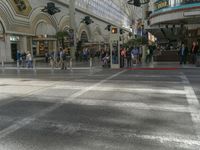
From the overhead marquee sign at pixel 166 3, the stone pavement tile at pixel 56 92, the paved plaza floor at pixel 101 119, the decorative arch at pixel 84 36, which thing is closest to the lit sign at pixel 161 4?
the overhead marquee sign at pixel 166 3

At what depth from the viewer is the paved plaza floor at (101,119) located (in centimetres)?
574

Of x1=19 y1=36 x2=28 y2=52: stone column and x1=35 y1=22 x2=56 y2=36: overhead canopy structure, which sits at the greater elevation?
x1=35 y1=22 x2=56 y2=36: overhead canopy structure

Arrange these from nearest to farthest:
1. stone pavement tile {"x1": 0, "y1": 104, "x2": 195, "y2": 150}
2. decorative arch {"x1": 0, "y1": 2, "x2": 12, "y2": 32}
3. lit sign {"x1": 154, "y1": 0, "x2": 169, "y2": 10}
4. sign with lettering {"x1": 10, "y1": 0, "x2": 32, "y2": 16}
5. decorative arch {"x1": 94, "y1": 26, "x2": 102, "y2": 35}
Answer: stone pavement tile {"x1": 0, "y1": 104, "x2": 195, "y2": 150} → lit sign {"x1": 154, "y1": 0, "x2": 169, "y2": 10} → decorative arch {"x1": 0, "y1": 2, "x2": 12, "y2": 32} → sign with lettering {"x1": 10, "y1": 0, "x2": 32, "y2": 16} → decorative arch {"x1": 94, "y1": 26, "x2": 102, "y2": 35}

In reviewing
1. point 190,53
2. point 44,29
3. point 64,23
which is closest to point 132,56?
point 190,53

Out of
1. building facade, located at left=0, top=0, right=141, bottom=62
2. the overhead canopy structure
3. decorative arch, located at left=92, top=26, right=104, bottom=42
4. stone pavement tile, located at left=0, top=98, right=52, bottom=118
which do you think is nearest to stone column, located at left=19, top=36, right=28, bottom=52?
building facade, located at left=0, top=0, right=141, bottom=62

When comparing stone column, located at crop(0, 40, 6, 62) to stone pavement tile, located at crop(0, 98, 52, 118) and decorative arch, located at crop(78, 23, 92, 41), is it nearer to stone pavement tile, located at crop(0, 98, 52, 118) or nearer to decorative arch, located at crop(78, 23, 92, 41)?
decorative arch, located at crop(78, 23, 92, 41)

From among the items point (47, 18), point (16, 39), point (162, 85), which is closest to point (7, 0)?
point (16, 39)

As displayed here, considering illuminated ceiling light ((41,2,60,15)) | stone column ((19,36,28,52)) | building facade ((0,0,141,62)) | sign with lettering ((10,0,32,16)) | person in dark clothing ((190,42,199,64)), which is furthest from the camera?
illuminated ceiling light ((41,2,60,15))

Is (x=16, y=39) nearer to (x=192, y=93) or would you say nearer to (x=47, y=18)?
(x=47, y=18)

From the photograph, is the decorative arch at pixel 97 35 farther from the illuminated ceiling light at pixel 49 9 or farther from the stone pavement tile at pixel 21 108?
the stone pavement tile at pixel 21 108

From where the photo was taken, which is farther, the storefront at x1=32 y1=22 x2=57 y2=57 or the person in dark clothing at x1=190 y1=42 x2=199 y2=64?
the storefront at x1=32 y1=22 x2=57 y2=57

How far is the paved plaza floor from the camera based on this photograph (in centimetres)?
574

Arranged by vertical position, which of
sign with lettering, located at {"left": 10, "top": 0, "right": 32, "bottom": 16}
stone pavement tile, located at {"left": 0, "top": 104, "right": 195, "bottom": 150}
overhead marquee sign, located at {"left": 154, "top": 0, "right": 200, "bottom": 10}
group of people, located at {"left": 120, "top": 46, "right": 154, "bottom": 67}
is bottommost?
stone pavement tile, located at {"left": 0, "top": 104, "right": 195, "bottom": 150}

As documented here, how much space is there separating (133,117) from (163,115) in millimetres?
826
